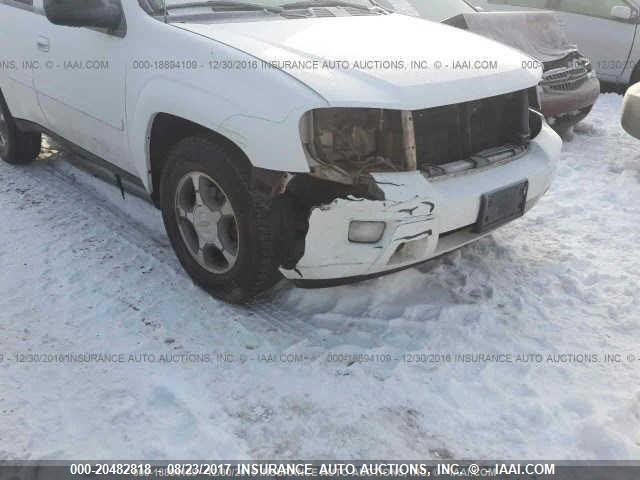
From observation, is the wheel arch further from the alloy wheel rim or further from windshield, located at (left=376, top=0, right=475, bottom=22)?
windshield, located at (left=376, top=0, right=475, bottom=22)

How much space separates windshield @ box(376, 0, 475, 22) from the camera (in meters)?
5.17

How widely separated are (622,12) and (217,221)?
6.18 meters

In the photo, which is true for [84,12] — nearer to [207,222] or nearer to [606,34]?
[207,222]

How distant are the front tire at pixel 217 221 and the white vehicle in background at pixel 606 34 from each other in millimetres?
5917

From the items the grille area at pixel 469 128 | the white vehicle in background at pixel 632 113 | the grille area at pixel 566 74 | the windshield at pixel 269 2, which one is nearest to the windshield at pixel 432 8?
the grille area at pixel 566 74

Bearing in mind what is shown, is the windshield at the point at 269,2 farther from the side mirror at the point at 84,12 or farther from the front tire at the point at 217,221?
the front tire at the point at 217,221

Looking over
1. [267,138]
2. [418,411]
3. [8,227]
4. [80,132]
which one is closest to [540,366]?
[418,411]

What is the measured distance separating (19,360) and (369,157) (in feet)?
5.84

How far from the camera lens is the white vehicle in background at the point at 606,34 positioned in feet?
22.6

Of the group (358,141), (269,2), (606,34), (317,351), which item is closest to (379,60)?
(358,141)

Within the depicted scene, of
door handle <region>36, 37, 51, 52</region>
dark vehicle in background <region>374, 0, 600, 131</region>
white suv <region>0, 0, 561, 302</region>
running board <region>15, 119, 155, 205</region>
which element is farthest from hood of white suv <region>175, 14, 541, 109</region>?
dark vehicle in background <region>374, 0, 600, 131</region>

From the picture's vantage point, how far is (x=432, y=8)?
5.41 m

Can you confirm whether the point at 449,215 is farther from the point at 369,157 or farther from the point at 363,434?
the point at 363,434

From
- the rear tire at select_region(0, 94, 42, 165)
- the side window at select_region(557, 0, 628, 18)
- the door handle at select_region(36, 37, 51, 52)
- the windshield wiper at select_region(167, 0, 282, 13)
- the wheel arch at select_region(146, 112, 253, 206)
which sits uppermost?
the side window at select_region(557, 0, 628, 18)
